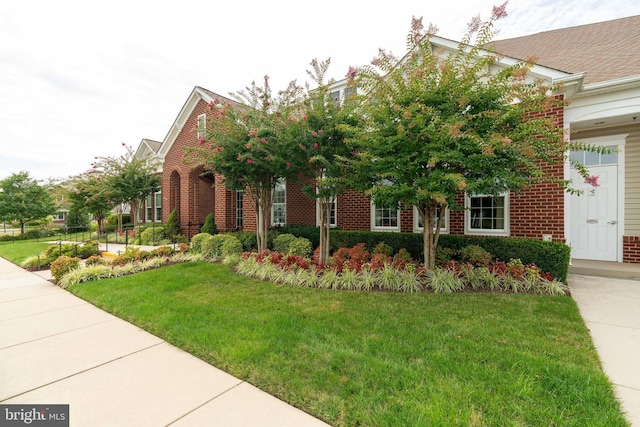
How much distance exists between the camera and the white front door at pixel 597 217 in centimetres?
681

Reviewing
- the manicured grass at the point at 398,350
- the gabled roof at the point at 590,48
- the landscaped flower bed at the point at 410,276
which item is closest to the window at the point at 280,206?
the landscaped flower bed at the point at 410,276

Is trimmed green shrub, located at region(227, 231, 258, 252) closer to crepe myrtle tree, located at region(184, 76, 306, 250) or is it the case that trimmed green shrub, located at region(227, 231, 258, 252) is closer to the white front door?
crepe myrtle tree, located at region(184, 76, 306, 250)


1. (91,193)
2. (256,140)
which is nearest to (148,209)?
(91,193)

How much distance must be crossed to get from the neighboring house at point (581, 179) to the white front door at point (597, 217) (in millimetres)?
17

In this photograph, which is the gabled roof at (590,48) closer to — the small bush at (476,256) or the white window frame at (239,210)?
the small bush at (476,256)

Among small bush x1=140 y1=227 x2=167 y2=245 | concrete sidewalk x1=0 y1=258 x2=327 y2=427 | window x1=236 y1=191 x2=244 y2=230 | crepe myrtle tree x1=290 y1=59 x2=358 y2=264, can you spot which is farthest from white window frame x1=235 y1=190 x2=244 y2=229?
concrete sidewalk x1=0 y1=258 x2=327 y2=427

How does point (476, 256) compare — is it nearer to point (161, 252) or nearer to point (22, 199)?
point (161, 252)

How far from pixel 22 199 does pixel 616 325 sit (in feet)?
102

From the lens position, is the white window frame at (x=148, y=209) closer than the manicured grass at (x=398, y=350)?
No

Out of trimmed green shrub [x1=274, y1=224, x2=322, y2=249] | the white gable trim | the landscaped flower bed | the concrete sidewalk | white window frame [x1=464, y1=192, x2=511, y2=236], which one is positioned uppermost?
the white gable trim

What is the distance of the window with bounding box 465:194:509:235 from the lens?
6.82m

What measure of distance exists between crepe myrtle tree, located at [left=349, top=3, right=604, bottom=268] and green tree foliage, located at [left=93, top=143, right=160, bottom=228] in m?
13.4

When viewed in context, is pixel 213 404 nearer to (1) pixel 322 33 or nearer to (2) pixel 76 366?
(2) pixel 76 366

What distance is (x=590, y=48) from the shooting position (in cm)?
794
